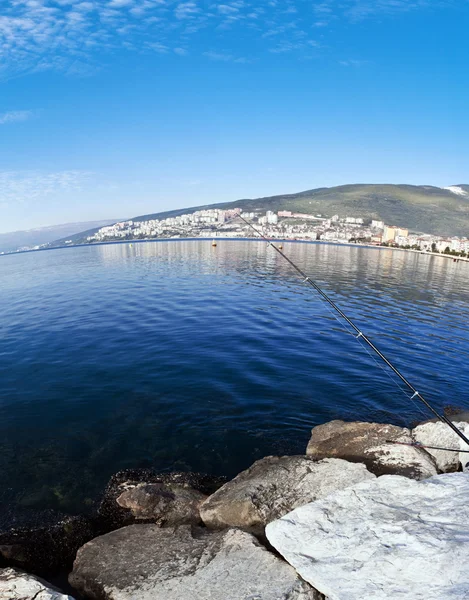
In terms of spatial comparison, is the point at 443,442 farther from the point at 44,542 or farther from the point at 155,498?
the point at 44,542

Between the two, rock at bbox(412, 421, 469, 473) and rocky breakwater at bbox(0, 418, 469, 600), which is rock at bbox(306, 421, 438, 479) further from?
rock at bbox(412, 421, 469, 473)

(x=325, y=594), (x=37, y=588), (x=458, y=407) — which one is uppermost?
(x=325, y=594)

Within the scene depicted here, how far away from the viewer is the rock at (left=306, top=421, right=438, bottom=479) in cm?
740

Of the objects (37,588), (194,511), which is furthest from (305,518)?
(37,588)

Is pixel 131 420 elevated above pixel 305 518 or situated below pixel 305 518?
below

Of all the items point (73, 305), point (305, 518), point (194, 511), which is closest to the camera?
point (305, 518)

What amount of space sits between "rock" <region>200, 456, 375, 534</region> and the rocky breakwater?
0.02 meters

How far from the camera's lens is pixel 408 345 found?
20094 mm

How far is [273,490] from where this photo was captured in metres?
6.79

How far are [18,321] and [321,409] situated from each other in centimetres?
2350

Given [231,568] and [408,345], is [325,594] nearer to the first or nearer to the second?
[231,568]

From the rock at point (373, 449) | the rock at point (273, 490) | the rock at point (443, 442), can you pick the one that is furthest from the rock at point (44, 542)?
the rock at point (443, 442)

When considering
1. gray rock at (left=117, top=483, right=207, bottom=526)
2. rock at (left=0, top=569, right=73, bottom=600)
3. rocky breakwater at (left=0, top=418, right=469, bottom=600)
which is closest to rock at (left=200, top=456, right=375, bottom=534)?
rocky breakwater at (left=0, top=418, right=469, bottom=600)

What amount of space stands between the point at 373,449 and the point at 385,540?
3622 millimetres
